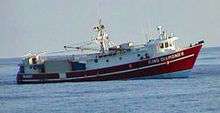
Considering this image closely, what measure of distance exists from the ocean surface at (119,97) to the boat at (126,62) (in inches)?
58.0

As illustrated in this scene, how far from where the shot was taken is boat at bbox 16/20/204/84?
4761 inches

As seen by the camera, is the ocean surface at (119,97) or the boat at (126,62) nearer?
the ocean surface at (119,97)

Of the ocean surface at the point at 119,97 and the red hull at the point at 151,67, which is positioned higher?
the red hull at the point at 151,67

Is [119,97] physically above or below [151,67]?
below

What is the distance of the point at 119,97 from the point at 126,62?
23.5 metres

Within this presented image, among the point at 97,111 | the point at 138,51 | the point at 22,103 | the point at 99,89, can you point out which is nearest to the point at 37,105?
the point at 22,103

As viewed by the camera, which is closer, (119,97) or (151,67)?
(119,97)

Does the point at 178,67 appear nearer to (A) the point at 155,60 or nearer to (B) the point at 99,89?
(A) the point at 155,60

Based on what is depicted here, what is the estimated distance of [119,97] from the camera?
98.5 m

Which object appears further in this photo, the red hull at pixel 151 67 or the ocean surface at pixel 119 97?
the red hull at pixel 151 67

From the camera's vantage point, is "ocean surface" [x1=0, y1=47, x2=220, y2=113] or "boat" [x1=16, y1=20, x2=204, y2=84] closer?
"ocean surface" [x1=0, y1=47, x2=220, y2=113]

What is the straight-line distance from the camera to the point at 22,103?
9900 cm

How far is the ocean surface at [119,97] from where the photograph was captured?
85.2 m

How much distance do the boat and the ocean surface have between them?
4.83 feet
